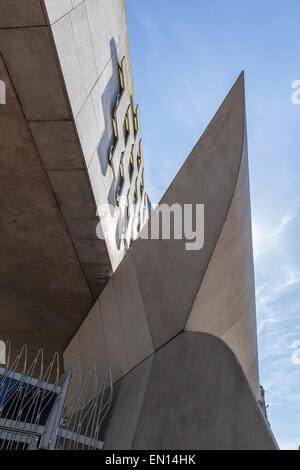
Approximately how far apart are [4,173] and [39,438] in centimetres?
587

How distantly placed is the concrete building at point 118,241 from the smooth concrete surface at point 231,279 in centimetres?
5

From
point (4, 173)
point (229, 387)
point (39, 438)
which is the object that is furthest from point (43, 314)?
point (229, 387)

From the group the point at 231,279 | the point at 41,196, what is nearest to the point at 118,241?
the point at 41,196

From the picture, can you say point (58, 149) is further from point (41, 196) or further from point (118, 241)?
point (118, 241)

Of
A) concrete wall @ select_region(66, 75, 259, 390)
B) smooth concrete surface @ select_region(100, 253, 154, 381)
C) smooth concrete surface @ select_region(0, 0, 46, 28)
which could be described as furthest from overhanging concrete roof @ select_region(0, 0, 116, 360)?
concrete wall @ select_region(66, 75, 259, 390)

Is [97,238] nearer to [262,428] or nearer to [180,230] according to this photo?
[180,230]

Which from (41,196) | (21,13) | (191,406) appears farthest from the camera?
(41,196)

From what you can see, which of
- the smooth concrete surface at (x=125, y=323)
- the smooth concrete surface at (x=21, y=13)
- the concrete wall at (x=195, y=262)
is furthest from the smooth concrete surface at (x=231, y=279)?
the smooth concrete surface at (x=21, y=13)

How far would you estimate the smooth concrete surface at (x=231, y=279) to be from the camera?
7.11 m

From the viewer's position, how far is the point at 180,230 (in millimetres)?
7734

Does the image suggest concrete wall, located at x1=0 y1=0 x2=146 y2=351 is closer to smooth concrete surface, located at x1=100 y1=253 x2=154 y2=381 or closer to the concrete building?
the concrete building

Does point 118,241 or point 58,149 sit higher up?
point 118,241

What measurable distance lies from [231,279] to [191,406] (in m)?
3.80

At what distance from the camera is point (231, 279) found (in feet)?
27.3
